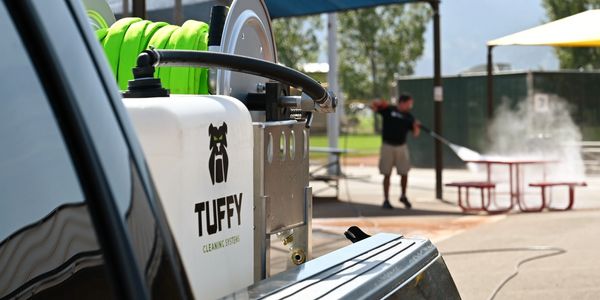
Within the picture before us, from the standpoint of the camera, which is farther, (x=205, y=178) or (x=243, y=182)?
(x=243, y=182)

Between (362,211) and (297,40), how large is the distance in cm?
4759

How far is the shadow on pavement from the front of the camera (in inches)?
527

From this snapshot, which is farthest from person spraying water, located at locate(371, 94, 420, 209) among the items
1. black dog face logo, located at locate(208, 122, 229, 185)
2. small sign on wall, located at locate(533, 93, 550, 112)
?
black dog face logo, located at locate(208, 122, 229, 185)

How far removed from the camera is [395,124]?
47.9 feet

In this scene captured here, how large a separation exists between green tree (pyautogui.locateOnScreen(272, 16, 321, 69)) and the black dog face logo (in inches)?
2271

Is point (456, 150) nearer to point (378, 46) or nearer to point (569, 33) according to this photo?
point (569, 33)

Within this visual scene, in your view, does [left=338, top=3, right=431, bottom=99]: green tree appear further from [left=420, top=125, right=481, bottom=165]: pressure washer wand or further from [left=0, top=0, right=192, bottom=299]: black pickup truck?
[left=0, top=0, right=192, bottom=299]: black pickup truck

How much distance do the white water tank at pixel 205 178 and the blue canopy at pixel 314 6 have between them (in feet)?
39.4

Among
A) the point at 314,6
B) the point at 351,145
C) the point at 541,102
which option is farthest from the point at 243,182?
the point at 351,145

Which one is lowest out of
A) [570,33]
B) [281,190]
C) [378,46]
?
[281,190]

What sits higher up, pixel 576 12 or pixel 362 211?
pixel 576 12

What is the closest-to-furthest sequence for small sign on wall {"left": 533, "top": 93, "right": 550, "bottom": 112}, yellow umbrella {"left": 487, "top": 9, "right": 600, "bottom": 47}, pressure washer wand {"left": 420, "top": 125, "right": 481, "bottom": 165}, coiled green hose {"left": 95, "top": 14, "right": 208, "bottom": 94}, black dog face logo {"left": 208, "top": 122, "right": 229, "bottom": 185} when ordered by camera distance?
1. black dog face logo {"left": 208, "top": 122, "right": 229, "bottom": 185}
2. coiled green hose {"left": 95, "top": 14, "right": 208, "bottom": 94}
3. yellow umbrella {"left": 487, "top": 9, "right": 600, "bottom": 47}
4. pressure washer wand {"left": 420, "top": 125, "right": 481, "bottom": 165}
5. small sign on wall {"left": 533, "top": 93, "right": 550, "bottom": 112}

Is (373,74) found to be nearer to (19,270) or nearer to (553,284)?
(553,284)

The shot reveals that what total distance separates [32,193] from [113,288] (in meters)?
0.17
